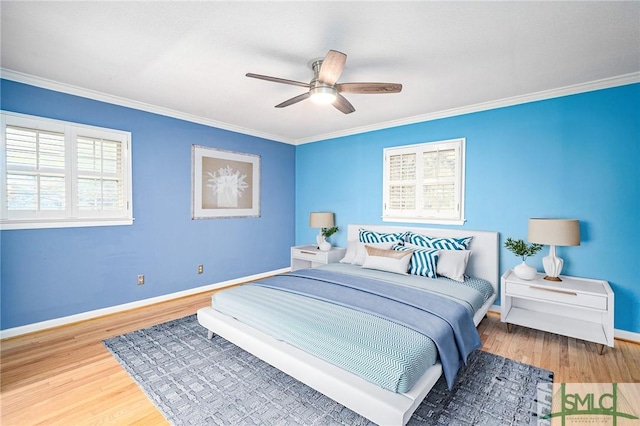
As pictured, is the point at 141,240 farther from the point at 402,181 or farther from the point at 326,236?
the point at 402,181

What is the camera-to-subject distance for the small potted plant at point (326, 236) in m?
4.68

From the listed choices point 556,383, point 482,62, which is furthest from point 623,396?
point 482,62

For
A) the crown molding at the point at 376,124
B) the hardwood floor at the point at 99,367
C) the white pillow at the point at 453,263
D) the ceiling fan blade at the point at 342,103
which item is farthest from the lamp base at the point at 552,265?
the ceiling fan blade at the point at 342,103

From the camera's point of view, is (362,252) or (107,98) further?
(362,252)

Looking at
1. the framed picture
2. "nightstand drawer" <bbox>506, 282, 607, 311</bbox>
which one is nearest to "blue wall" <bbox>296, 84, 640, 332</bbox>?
"nightstand drawer" <bbox>506, 282, 607, 311</bbox>

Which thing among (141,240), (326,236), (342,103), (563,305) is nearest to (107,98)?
(141,240)

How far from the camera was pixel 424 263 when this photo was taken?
3.21 m

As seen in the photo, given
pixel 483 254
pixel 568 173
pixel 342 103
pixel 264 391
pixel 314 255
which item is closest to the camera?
pixel 264 391

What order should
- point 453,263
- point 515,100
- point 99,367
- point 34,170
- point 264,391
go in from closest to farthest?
point 264,391 < point 99,367 < point 34,170 < point 453,263 < point 515,100

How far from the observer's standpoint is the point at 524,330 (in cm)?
307

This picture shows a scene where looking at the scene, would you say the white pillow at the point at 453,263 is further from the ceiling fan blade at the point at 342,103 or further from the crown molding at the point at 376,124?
the ceiling fan blade at the point at 342,103

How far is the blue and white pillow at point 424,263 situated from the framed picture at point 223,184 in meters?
2.79

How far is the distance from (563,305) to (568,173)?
4.45 feet

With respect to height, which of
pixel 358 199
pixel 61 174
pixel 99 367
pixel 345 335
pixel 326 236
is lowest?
pixel 99 367
